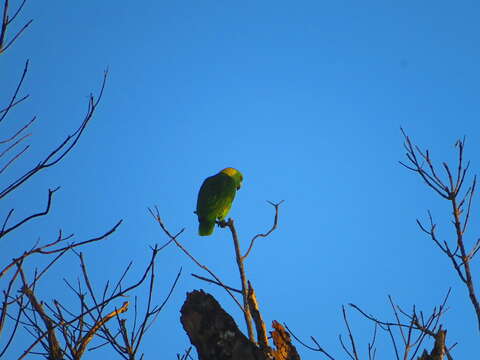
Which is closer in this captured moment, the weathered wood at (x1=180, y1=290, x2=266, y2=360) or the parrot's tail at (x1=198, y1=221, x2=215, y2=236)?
the weathered wood at (x1=180, y1=290, x2=266, y2=360)

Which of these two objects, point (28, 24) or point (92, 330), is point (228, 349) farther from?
point (28, 24)

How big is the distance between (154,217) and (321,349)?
2.03 metres

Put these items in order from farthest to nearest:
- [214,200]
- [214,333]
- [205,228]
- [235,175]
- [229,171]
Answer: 1. [235,175]
2. [229,171]
3. [214,200]
4. [205,228]
5. [214,333]

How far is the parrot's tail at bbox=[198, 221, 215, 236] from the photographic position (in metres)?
9.58

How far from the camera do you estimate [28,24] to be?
200 cm

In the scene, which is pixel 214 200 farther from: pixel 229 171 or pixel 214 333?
pixel 214 333

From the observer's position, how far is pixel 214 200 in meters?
9.79

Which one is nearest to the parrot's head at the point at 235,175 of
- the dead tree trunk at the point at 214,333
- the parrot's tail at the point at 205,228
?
the parrot's tail at the point at 205,228

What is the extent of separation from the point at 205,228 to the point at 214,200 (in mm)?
619

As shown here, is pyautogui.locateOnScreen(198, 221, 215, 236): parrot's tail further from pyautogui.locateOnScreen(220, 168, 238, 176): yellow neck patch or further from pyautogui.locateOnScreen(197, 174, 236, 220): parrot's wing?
pyautogui.locateOnScreen(220, 168, 238, 176): yellow neck patch

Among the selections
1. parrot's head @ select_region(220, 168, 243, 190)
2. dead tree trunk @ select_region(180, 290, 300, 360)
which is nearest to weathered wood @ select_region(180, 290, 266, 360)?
dead tree trunk @ select_region(180, 290, 300, 360)

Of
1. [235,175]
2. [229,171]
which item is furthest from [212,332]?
[235,175]

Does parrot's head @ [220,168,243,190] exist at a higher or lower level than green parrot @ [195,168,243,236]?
higher

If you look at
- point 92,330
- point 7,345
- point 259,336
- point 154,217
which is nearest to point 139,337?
point 92,330
